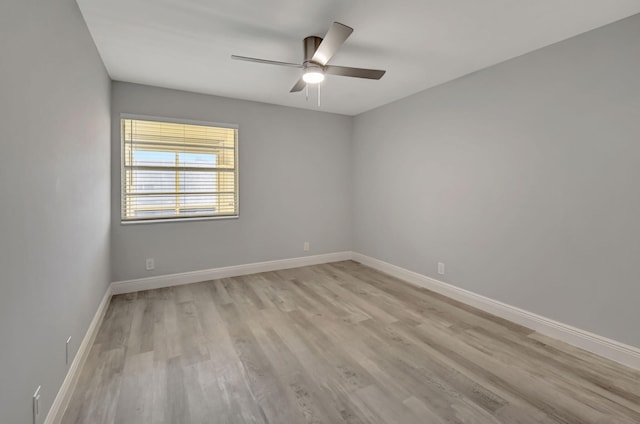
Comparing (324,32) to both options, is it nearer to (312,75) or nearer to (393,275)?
(312,75)

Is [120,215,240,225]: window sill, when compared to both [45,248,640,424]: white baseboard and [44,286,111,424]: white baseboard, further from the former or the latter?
[44,286,111,424]: white baseboard

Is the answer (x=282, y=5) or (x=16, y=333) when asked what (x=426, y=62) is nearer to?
(x=282, y=5)

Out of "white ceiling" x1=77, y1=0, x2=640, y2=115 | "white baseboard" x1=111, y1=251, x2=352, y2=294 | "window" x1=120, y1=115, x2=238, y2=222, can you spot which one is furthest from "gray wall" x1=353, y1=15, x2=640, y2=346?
"window" x1=120, y1=115, x2=238, y2=222

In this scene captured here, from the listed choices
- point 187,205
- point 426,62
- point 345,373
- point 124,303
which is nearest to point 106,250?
point 124,303

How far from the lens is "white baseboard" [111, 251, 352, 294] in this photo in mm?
3557

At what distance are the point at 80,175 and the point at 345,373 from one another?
2.36 metres

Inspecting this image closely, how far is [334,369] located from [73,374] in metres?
1.70

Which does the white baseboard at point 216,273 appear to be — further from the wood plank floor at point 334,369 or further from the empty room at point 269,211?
the wood plank floor at point 334,369

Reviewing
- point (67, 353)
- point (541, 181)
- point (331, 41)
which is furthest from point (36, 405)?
point (541, 181)

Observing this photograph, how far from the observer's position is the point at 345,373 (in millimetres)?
2027

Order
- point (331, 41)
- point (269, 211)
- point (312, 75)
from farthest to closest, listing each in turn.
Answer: point (269, 211)
point (312, 75)
point (331, 41)

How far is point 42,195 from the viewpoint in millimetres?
1457

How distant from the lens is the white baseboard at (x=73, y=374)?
155 centimetres

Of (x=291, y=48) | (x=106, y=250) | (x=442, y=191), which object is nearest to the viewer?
(x=291, y=48)
